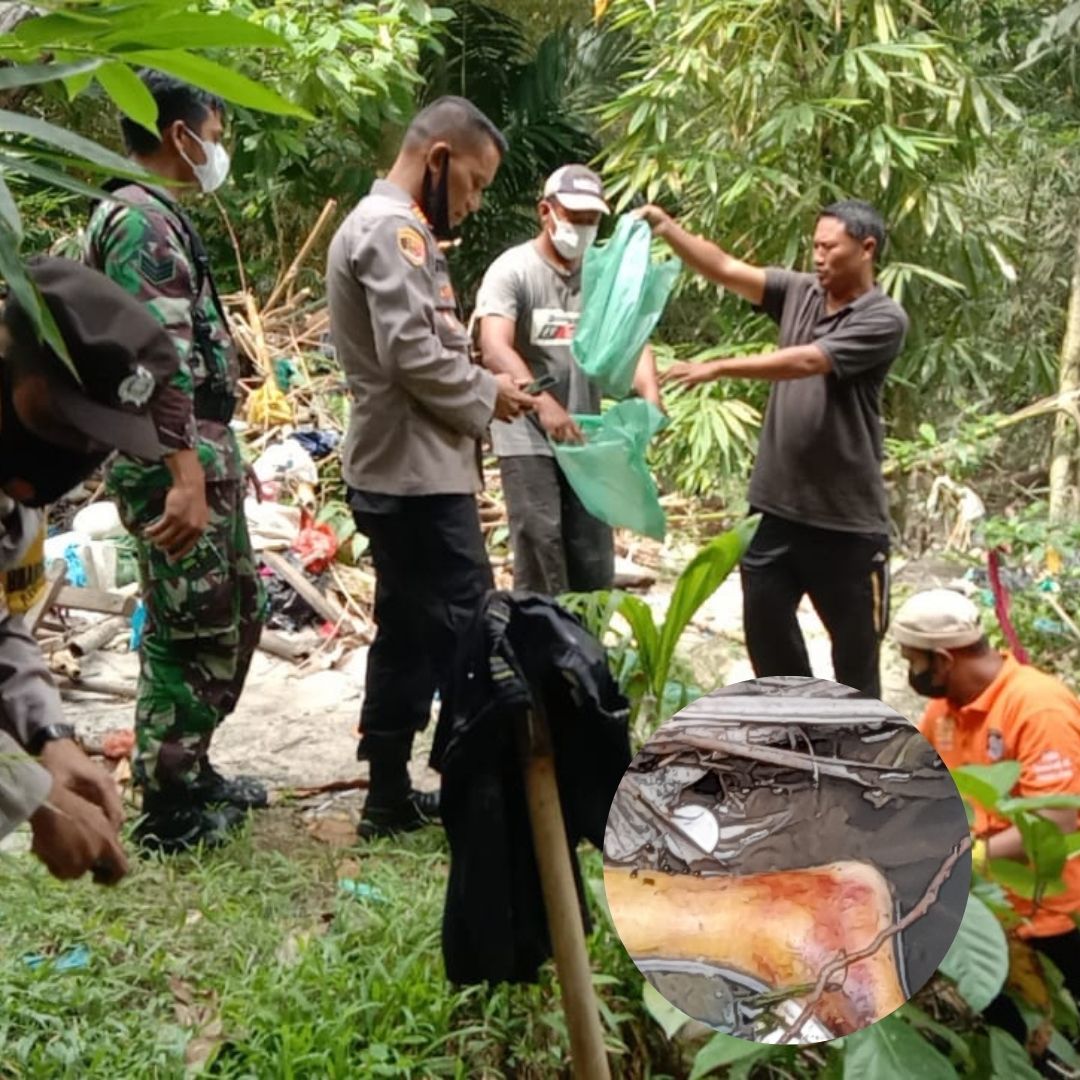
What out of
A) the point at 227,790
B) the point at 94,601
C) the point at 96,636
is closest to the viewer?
the point at 227,790

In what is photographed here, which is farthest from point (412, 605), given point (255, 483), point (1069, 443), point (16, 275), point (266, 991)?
point (1069, 443)

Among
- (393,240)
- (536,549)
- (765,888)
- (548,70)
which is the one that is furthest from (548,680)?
(548,70)

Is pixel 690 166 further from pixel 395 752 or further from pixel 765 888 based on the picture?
pixel 765 888

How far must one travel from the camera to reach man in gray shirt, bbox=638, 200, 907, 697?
8.46 feet

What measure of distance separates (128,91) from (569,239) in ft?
8.05

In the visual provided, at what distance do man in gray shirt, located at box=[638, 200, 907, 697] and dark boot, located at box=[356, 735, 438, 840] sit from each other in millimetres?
807

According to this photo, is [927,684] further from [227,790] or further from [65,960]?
[227,790]

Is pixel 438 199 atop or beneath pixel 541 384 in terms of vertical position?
atop

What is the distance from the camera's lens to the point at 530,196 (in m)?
8.20

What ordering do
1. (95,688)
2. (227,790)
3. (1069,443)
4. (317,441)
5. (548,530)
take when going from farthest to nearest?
(317,441)
(1069,443)
(95,688)
(548,530)
(227,790)

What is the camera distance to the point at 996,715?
1416 mm

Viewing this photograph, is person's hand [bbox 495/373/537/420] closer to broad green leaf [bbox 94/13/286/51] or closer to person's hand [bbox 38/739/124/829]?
person's hand [bbox 38/739/124/829]

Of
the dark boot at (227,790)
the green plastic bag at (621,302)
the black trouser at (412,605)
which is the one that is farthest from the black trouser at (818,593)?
the dark boot at (227,790)

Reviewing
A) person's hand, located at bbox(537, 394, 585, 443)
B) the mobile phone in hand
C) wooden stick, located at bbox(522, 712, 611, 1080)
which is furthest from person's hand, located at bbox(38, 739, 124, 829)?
the mobile phone in hand
